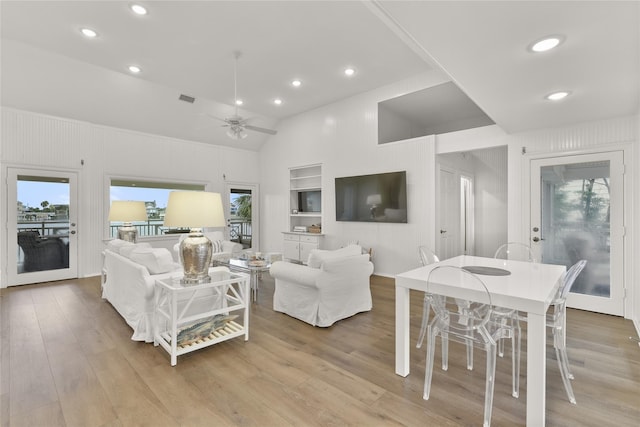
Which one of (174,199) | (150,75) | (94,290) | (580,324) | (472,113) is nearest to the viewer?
(174,199)

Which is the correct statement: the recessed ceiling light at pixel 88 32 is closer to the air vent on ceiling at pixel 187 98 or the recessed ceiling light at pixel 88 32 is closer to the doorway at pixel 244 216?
the air vent on ceiling at pixel 187 98

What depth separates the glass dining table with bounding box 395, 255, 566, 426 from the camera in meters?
1.69

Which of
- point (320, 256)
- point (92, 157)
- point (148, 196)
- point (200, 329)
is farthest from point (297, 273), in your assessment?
point (92, 157)

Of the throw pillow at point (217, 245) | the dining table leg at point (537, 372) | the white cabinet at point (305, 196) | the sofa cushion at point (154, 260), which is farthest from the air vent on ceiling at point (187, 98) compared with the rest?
the dining table leg at point (537, 372)

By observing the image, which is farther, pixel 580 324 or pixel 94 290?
pixel 94 290

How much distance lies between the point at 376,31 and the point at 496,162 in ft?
14.3

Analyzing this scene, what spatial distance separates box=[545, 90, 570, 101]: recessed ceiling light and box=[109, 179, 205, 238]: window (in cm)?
637

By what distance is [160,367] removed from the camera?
237 centimetres

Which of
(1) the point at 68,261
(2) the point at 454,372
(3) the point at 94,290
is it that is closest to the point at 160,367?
(2) the point at 454,372

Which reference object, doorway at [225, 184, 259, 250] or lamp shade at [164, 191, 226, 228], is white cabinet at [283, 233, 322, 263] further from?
lamp shade at [164, 191, 226, 228]

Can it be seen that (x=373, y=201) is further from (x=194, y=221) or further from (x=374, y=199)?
(x=194, y=221)

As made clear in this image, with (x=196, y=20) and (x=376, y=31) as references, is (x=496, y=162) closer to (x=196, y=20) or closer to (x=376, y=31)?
(x=376, y=31)

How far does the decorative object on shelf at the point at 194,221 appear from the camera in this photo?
256cm

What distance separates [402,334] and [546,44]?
2.14 meters
